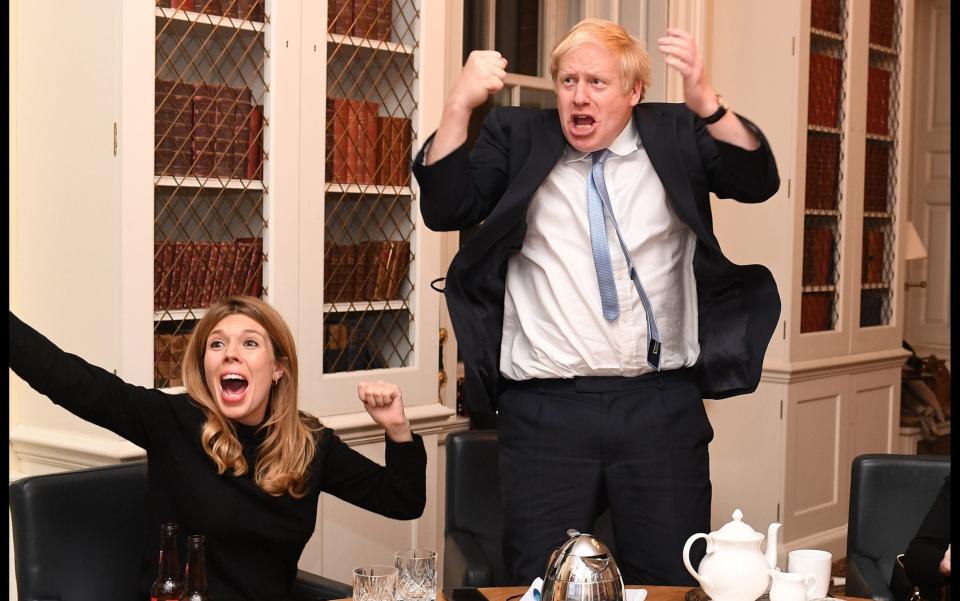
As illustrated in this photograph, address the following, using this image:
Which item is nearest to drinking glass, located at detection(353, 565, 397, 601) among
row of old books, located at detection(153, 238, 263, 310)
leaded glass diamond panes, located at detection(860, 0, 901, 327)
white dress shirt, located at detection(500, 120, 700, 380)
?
white dress shirt, located at detection(500, 120, 700, 380)

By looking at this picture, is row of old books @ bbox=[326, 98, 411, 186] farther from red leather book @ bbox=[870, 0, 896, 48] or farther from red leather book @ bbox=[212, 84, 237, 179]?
red leather book @ bbox=[870, 0, 896, 48]

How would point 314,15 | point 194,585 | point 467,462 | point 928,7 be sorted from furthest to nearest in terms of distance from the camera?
point 928,7 → point 314,15 → point 467,462 → point 194,585

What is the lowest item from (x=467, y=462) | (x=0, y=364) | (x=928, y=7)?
(x=467, y=462)

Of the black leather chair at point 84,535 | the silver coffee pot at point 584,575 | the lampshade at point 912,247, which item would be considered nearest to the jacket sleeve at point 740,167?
the silver coffee pot at point 584,575

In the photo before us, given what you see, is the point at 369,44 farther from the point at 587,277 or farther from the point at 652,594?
the point at 652,594

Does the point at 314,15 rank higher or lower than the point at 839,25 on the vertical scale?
lower

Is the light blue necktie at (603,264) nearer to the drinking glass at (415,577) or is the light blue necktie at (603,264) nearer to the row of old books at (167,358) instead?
the drinking glass at (415,577)

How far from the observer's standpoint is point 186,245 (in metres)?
2.87

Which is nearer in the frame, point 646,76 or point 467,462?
point 646,76

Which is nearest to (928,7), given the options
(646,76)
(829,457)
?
(829,457)

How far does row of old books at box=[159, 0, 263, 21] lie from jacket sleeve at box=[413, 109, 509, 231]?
801 millimetres

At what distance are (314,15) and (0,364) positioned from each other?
160 cm

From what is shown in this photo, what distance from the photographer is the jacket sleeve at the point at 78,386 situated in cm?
201

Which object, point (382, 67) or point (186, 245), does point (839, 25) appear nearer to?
point (382, 67)
